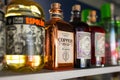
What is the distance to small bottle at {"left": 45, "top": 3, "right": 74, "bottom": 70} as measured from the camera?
67 cm

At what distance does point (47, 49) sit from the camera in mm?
696

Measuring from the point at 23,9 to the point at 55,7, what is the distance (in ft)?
0.47

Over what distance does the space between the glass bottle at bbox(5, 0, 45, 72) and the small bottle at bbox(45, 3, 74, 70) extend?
76 millimetres

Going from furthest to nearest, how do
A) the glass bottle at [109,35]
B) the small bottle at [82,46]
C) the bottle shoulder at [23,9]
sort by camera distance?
the glass bottle at [109,35], the small bottle at [82,46], the bottle shoulder at [23,9]

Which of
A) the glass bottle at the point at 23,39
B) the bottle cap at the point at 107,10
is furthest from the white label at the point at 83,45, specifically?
the bottle cap at the point at 107,10

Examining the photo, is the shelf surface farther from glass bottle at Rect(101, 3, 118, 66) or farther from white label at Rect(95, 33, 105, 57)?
glass bottle at Rect(101, 3, 118, 66)

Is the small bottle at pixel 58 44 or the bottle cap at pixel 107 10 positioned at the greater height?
the bottle cap at pixel 107 10

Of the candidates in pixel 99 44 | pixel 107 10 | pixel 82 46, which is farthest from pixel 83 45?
pixel 107 10

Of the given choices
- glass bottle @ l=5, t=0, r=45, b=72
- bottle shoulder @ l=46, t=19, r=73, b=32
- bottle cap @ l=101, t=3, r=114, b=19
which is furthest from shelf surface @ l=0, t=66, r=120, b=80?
bottle cap @ l=101, t=3, r=114, b=19

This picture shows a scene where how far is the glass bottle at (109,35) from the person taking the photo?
39.7 inches

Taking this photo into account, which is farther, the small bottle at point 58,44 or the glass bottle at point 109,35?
the glass bottle at point 109,35

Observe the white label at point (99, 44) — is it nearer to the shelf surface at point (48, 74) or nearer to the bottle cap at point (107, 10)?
the shelf surface at point (48, 74)

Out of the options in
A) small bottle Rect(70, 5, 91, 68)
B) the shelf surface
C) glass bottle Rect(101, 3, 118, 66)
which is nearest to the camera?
the shelf surface

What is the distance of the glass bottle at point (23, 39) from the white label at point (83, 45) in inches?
7.8
